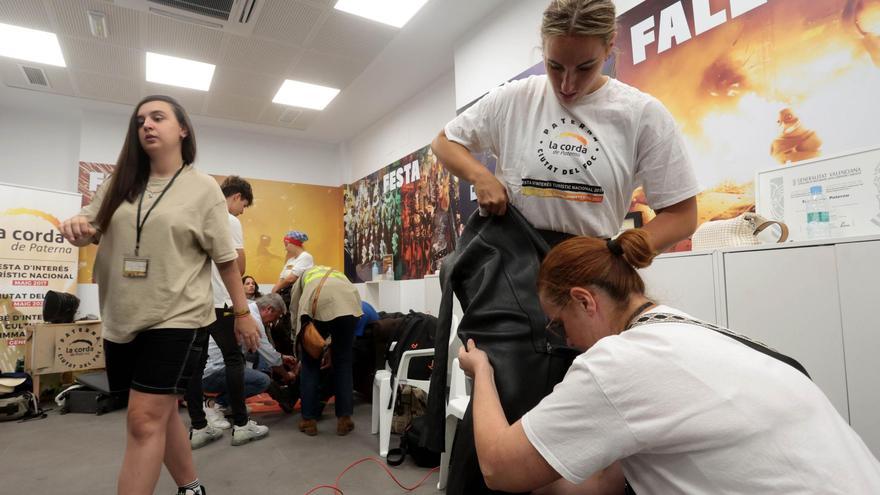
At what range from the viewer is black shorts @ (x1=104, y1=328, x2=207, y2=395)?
4.45 ft

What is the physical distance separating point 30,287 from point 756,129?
583 centimetres

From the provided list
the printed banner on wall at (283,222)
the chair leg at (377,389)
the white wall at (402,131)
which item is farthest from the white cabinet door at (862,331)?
the printed banner on wall at (283,222)

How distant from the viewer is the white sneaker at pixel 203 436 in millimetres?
2789

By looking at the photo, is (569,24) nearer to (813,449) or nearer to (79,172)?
(813,449)

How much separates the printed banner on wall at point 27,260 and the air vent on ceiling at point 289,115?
2.41 m

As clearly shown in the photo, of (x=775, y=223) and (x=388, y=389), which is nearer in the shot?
(x=775, y=223)

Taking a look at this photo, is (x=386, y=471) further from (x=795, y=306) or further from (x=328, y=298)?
(x=795, y=306)

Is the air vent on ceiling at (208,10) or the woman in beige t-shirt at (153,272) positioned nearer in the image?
the woman in beige t-shirt at (153,272)

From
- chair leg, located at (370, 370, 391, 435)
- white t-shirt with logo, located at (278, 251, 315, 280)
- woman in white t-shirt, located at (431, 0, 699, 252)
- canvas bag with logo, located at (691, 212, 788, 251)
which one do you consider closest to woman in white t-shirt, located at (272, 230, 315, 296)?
white t-shirt with logo, located at (278, 251, 315, 280)

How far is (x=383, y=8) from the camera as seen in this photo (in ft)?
12.4

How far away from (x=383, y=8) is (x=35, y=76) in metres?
3.65

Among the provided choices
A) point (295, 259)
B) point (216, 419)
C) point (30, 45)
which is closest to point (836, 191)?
point (216, 419)

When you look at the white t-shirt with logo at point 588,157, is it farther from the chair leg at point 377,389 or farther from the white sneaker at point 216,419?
the white sneaker at point 216,419

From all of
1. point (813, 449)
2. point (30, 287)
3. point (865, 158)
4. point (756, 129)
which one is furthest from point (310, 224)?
point (813, 449)
